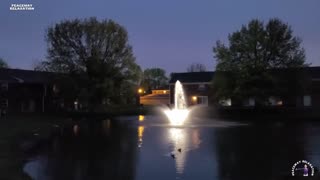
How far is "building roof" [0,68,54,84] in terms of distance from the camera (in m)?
71.4

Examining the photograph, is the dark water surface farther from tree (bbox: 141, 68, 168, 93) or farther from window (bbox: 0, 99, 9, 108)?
tree (bbox: 141, 68, 168, 93)

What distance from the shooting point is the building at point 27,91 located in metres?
70.5

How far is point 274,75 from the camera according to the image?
67.2 m

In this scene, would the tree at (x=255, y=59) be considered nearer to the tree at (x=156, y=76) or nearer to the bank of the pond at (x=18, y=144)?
the bank of the pond at (x=18, y=144)

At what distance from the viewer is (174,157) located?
2638cm

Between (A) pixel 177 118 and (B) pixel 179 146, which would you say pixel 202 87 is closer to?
(A) pixel 177 118

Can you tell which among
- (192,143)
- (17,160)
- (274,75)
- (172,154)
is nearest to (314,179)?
(172,154)

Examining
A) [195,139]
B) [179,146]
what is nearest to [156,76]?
[195,139]

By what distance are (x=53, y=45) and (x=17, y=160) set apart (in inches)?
1917

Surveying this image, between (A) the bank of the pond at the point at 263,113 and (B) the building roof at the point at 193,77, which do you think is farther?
(B) the building roof at the point at 193,77

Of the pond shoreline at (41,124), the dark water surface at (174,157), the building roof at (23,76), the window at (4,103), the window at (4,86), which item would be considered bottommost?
the dark water surface at (174,157)

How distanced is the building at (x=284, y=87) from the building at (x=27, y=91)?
75.8 ft

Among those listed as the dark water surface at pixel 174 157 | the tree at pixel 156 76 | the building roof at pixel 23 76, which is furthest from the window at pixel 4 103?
the tree at pixel 156 76

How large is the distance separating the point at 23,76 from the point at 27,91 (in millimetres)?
3804
